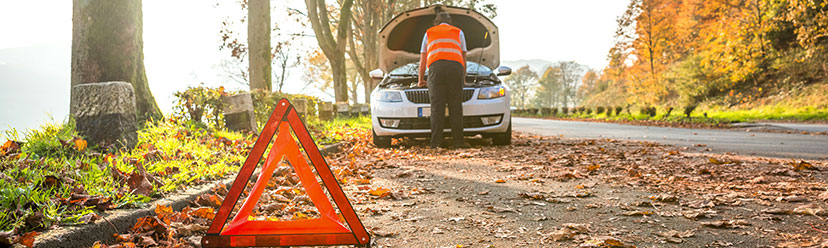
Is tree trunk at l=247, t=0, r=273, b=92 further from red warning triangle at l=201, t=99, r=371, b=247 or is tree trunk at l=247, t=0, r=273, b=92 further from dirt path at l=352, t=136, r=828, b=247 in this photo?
red warning triangle at l=201, t=99, r=371, b=247

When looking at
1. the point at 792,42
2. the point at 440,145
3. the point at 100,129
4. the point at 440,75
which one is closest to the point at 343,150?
the point at 440,145

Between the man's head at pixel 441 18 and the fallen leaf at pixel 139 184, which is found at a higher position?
the man's head at pixel 441 18

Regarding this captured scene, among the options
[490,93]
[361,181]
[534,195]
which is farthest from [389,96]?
[534,195]

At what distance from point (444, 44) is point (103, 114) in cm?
424

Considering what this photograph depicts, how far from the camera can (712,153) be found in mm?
6609

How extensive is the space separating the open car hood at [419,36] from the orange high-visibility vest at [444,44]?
1521mm

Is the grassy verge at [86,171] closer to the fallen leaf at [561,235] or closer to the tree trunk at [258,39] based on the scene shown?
the fallen leaf at [561,235]

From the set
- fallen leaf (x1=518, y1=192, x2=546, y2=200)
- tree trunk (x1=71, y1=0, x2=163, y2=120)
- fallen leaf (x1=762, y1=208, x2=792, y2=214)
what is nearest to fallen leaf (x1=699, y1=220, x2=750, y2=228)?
fallen leaf (x1=762, y1=208, x2=792, y2=214)

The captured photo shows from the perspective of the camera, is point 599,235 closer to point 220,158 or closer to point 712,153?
point 220,158

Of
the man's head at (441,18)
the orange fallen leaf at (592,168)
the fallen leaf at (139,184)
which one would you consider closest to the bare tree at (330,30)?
the man's head at (441,18)

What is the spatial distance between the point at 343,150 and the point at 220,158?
280 centimetres

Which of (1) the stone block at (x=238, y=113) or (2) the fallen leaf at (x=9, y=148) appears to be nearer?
(2) the fallen leaf at (x=9, y=148)

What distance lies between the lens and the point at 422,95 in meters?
7.40

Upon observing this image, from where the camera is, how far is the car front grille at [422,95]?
24.2 ft
